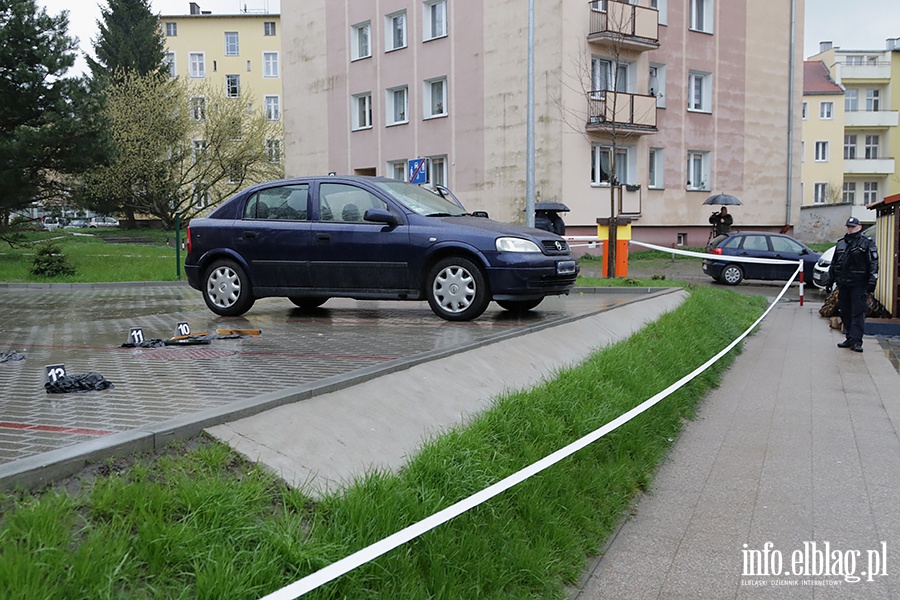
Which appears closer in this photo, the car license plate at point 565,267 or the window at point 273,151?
the car license plate at point 565,267

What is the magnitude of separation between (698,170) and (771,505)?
3145cm

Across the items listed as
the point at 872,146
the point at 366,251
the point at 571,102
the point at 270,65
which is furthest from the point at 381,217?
the point at 872,146

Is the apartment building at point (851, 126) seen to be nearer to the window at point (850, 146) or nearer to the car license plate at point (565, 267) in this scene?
the window at point (850, 146)

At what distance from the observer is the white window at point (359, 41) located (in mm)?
37819

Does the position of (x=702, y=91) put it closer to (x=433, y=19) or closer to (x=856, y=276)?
(x=433, y=19)

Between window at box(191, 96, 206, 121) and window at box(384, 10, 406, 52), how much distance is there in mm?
14102

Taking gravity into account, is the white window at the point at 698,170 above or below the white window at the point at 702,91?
below

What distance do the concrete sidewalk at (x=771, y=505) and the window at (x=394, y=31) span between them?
29758 millimetres

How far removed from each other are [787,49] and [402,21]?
1661 centimetres

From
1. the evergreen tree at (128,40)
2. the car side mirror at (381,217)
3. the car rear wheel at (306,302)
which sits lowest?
the car rear wheel at (306,302)

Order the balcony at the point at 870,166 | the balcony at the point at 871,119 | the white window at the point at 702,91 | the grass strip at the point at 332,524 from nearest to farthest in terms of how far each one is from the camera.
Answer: the grass strip at the point at 332,524
the white window at the point at 702,91
the balcony at the point at 870,166
the balcony at the point at 871,119

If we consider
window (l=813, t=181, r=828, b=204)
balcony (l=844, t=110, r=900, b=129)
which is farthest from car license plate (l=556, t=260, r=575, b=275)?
balcony (l=844, t=110, r=900, b=129)

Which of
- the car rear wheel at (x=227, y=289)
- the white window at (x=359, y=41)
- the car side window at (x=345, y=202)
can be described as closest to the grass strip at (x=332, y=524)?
the car side window at (x=345, y=202)

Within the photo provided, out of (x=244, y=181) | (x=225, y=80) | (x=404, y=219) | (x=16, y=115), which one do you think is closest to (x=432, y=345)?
(x=404, y=219)
